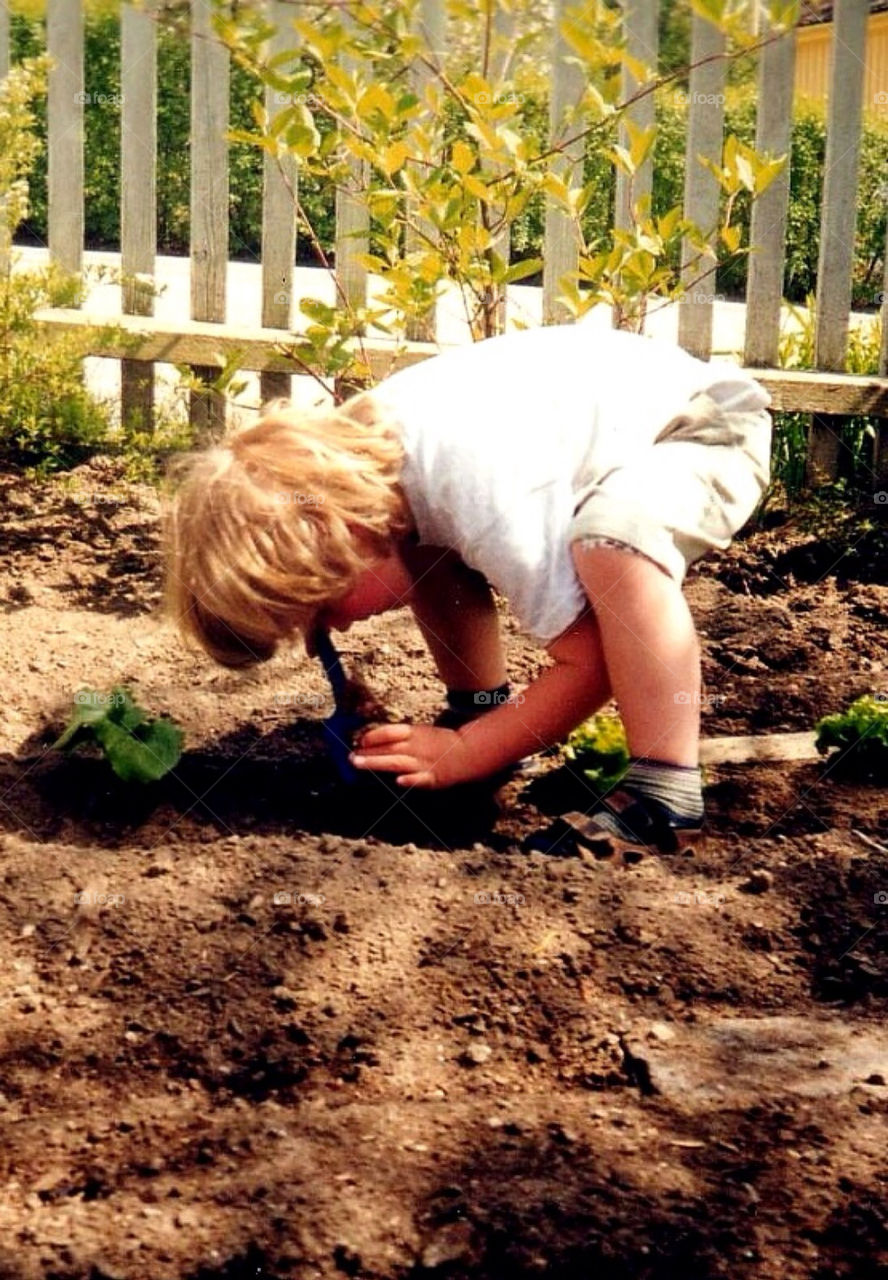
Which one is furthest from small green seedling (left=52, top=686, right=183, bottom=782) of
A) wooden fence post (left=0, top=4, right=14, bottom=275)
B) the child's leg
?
wooden fence post (left=0, top=4, right=14, bottom=275)

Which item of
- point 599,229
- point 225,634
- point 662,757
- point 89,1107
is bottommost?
point 89,1107

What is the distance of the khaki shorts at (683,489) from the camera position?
2.52 m

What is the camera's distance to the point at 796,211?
8.77 meters

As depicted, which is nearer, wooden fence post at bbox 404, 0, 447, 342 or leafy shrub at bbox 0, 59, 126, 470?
leafy shrub at bbox 0, 59, 126, 470

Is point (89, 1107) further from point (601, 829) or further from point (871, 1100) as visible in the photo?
point (601, 829)

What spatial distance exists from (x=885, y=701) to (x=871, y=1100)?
4.70ft

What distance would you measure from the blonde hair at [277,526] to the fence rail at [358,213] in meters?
1.87

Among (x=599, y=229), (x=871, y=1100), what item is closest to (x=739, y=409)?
(x=871, y=1100)

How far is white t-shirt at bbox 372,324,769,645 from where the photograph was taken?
248cm

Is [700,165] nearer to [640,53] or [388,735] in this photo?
[640,53]

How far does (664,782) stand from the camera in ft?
8.43

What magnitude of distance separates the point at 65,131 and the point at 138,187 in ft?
0.79

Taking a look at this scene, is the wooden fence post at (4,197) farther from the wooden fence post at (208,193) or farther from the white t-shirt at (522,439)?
the white t-shirt at (522,439)

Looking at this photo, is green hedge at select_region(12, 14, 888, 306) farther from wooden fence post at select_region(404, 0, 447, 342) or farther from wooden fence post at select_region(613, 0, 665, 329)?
wooden fence post at select_region(404, 0, 447, 342)
